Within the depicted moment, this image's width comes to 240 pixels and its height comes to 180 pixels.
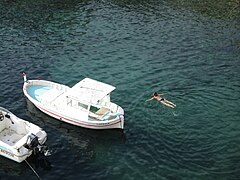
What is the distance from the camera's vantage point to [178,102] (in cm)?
5612

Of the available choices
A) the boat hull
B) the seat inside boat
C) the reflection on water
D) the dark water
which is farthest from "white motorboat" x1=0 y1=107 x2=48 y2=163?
the seat inside boat

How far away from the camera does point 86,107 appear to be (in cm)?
5153

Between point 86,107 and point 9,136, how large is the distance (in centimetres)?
1118

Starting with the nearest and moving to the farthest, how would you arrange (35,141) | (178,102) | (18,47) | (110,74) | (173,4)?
(35,141) < (178,102) < (110,74) < (18,47) < (173,4)

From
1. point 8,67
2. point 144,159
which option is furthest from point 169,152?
point 8,67

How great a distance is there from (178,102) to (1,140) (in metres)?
26.4

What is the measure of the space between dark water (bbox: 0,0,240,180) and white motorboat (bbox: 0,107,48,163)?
1522 millimetres

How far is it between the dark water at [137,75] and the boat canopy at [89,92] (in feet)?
15.1

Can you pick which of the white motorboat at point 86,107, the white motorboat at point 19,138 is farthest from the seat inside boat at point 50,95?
the white motorboat at point 19,138

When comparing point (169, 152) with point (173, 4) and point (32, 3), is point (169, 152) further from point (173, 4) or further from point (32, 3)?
point (32, 3)

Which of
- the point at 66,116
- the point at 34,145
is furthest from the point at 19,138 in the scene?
the point at 66,116

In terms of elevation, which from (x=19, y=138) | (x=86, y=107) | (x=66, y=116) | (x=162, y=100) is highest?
(x=86, y=107)

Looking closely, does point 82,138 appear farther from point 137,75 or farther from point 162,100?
point 137,75

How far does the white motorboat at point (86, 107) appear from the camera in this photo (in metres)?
50.3
